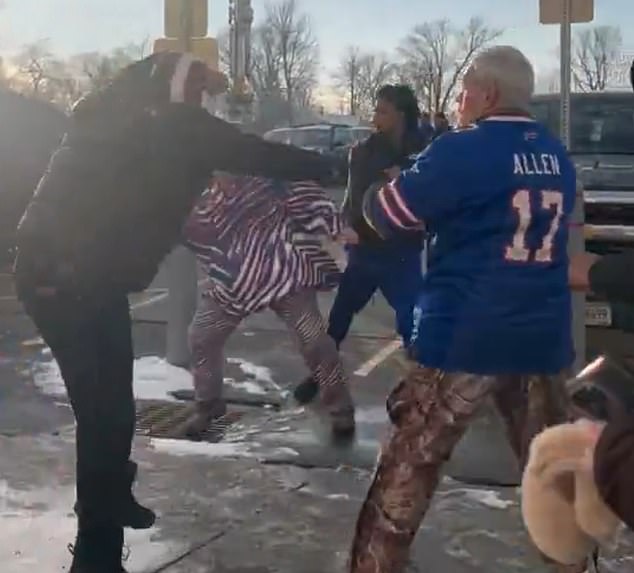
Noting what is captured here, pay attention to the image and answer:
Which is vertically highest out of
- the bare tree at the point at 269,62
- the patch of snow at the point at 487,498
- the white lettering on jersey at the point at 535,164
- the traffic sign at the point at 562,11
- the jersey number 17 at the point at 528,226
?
the bare tree at the point at 269,62

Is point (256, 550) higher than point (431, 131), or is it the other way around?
point (431, 131)

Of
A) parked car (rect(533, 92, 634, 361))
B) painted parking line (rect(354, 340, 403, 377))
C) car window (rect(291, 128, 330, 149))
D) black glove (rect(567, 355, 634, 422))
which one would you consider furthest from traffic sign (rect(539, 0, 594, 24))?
car window (rect(291, 128, 330, 149))

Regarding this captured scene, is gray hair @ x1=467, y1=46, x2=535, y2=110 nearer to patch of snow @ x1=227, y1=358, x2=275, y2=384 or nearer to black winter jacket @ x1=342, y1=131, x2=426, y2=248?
black winter jacket @ x1=342, y1=131, x2=426, y2=248

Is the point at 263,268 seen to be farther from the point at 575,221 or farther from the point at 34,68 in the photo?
the point at 34,68

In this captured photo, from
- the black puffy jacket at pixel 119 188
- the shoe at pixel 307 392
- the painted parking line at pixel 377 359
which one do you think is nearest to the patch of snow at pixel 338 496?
the black puffy jacket at pixel 119 188

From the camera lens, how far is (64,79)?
196 ft

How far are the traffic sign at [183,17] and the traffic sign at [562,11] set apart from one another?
7.13ft

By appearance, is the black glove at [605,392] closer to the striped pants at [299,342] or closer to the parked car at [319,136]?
the striped pants at [299,342]

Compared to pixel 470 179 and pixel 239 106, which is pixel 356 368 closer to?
pixel 239 106

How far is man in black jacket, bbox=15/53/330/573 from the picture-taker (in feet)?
14.3

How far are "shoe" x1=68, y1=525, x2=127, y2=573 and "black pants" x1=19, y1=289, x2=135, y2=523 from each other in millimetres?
43

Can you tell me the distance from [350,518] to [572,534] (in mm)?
3044

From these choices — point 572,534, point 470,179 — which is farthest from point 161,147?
point 572,534

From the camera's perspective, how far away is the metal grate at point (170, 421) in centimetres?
681
